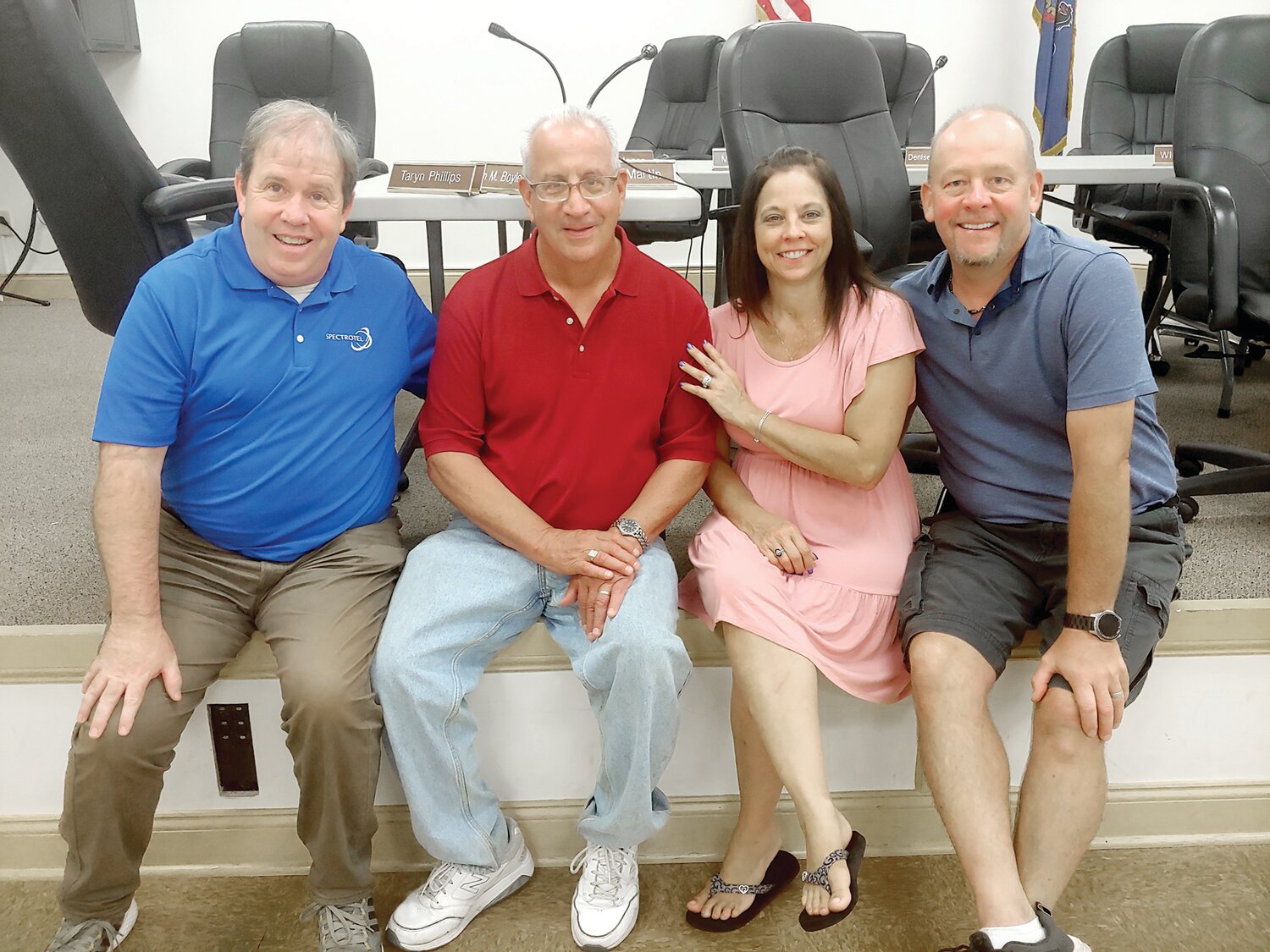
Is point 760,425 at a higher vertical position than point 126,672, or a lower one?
higher

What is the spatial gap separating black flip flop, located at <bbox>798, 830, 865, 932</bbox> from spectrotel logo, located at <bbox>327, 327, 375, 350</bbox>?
0.88m

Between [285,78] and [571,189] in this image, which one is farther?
[285,78]

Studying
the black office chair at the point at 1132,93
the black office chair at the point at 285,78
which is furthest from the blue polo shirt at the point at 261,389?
the black office chair at the point at 1132,93

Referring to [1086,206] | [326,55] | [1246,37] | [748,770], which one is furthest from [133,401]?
[1086,206]

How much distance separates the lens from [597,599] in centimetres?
129

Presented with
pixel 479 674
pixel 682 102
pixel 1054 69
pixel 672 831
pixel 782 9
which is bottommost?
pixel 672 831

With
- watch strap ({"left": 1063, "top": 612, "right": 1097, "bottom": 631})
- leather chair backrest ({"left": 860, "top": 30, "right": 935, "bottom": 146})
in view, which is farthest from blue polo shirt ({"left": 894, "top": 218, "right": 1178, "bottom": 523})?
leather chair backrest ({"left": 860, "top": 30, "right": 935, "bottom": 146})

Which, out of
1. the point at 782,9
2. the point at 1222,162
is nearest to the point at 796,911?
the point at 1222,162

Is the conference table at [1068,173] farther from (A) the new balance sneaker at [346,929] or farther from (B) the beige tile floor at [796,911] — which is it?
(A) the new balance sneaker at [346,929]

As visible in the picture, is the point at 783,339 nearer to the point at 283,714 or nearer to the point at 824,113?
the point at 283,714

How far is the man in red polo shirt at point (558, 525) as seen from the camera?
4.12 ft

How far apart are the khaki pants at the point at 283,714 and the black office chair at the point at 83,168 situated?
0.51 m

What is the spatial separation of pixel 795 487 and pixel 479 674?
1.68ft

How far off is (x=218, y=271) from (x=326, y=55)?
7.93ft
